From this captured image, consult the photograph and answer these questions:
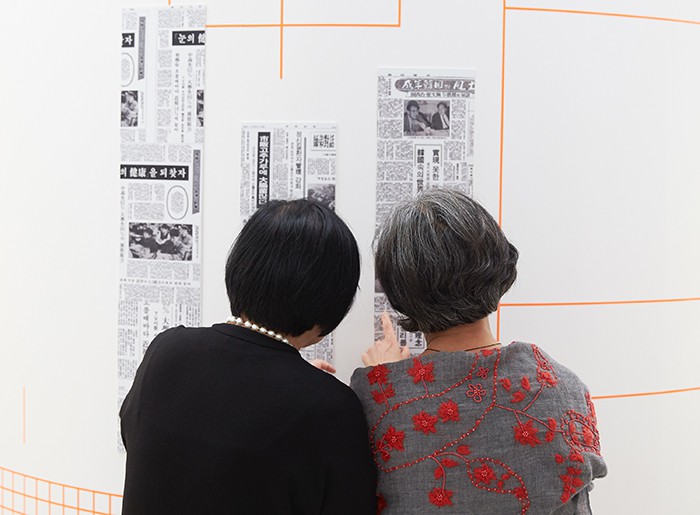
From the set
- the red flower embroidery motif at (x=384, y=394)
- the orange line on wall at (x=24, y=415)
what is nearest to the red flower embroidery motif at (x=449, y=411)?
the red flower embroidery motif at (x=384, y=394)

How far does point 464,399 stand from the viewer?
1160mm

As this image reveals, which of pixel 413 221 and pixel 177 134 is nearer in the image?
pixel 413 221

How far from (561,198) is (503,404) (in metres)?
0.72

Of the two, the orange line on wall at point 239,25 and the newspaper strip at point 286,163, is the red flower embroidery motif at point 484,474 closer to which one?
the newspaper strip at point 286,163

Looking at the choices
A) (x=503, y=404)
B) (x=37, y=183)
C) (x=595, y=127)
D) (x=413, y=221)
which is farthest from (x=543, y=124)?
(x=37, y=183)

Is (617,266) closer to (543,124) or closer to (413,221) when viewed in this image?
(543,124)

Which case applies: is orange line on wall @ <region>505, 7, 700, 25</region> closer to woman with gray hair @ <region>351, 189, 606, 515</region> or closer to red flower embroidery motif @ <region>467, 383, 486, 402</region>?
woman with gray hair @ <region>351, 189, 606, 515</region>

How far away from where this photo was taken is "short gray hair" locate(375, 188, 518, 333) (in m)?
1.18

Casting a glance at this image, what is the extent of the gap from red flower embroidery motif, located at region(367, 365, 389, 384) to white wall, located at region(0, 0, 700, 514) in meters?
0.39

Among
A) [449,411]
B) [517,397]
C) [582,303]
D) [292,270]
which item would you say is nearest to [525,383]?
[517,397]

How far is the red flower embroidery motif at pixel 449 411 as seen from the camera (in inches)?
45.3

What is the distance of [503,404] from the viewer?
1149mm

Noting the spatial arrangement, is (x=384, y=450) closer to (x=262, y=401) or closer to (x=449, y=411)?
(x=449, y=411)

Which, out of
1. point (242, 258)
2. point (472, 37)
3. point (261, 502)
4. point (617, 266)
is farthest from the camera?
point (617, 266)
